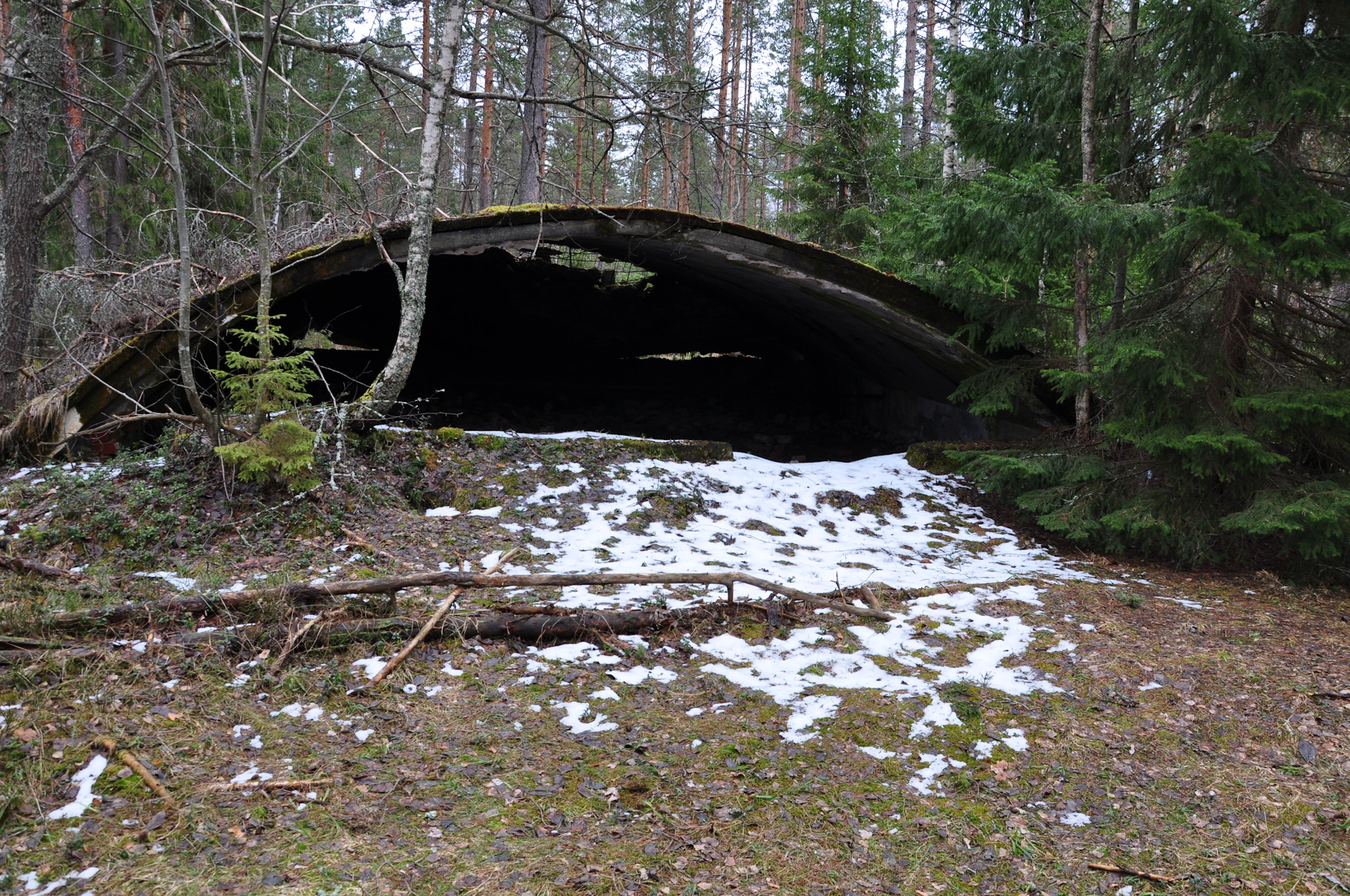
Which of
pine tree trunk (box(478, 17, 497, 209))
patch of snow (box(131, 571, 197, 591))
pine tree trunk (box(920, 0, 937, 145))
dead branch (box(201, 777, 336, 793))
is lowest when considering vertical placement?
dead branch (box(201, 777, 336, 793))

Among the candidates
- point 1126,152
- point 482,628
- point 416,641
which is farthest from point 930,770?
point 1126,152

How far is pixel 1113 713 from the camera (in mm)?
3730

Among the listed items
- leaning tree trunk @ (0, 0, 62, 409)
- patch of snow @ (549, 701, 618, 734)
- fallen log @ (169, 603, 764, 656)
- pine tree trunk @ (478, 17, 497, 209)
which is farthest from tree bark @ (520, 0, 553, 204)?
patch of snow @ (549, 701, 618, 734)

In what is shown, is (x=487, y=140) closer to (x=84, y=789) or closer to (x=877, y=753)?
(x=84, y=789)

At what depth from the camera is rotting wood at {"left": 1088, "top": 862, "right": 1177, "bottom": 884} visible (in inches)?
104

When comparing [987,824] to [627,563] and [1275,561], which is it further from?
[1275,561]

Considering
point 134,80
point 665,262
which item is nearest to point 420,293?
point 665,262

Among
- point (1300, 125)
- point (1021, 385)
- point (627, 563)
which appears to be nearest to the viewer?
point (627, 563)

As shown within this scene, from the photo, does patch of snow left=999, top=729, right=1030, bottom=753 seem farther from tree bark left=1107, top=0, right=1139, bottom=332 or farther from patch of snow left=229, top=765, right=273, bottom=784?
tree bark left=1107, top=0, right=1139, bottom=332

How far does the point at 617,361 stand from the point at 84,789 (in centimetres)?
1249

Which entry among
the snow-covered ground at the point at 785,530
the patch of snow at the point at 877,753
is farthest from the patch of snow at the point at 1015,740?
the snow-covered ground at the point at 785,530

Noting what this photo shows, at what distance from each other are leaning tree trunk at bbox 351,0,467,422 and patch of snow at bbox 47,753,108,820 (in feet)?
13.0

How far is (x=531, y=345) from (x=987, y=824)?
1256cm

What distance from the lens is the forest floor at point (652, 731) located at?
2.66 meters
